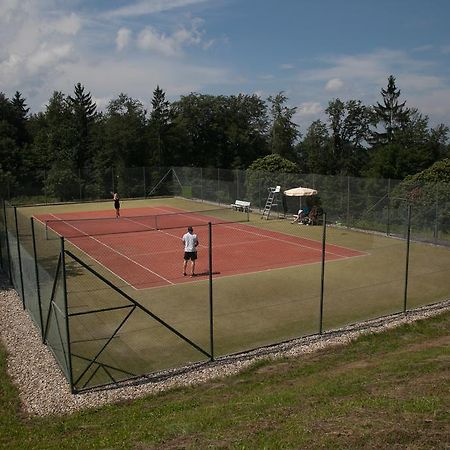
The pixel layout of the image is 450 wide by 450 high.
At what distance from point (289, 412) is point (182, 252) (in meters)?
14.4

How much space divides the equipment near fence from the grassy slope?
21513 millimetres

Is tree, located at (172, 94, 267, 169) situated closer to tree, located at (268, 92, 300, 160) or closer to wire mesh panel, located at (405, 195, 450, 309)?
tree, located at (268, 92, 300, 160)

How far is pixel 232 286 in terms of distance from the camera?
51.2 feet

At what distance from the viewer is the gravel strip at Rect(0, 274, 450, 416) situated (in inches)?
332

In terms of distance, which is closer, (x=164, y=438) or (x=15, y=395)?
(x=164, y=438)

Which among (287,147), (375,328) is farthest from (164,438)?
(287,147)

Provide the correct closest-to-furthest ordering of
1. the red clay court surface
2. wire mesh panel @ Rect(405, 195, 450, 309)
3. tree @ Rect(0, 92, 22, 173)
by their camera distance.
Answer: wire mesh panel @ Rect(405, 195, 450, 309)
the red clay court surface
tree @ Rect(0, 92, 22, 173)

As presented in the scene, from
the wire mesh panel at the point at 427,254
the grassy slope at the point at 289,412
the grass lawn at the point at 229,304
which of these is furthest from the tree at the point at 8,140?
the grassy slope at the point at 289,412

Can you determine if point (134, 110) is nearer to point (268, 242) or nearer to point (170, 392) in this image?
point (268, 242)

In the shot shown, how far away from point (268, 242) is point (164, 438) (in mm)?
17334

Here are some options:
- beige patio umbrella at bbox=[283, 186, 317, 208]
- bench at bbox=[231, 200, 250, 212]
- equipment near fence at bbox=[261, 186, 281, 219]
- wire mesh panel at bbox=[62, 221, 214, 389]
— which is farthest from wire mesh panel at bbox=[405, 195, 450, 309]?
bench at bbox=[231, 200, 250, 212]

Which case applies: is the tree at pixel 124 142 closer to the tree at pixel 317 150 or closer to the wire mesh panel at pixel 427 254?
the tree at pixel 317 150

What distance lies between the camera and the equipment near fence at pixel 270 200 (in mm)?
31453

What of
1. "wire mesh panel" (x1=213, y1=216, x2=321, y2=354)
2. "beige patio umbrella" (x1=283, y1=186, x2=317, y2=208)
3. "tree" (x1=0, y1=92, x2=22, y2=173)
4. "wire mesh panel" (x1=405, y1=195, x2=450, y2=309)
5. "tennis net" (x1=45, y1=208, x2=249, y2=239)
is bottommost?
"tennis net" (x1=45, y1=208, x2=249, y2=239)
